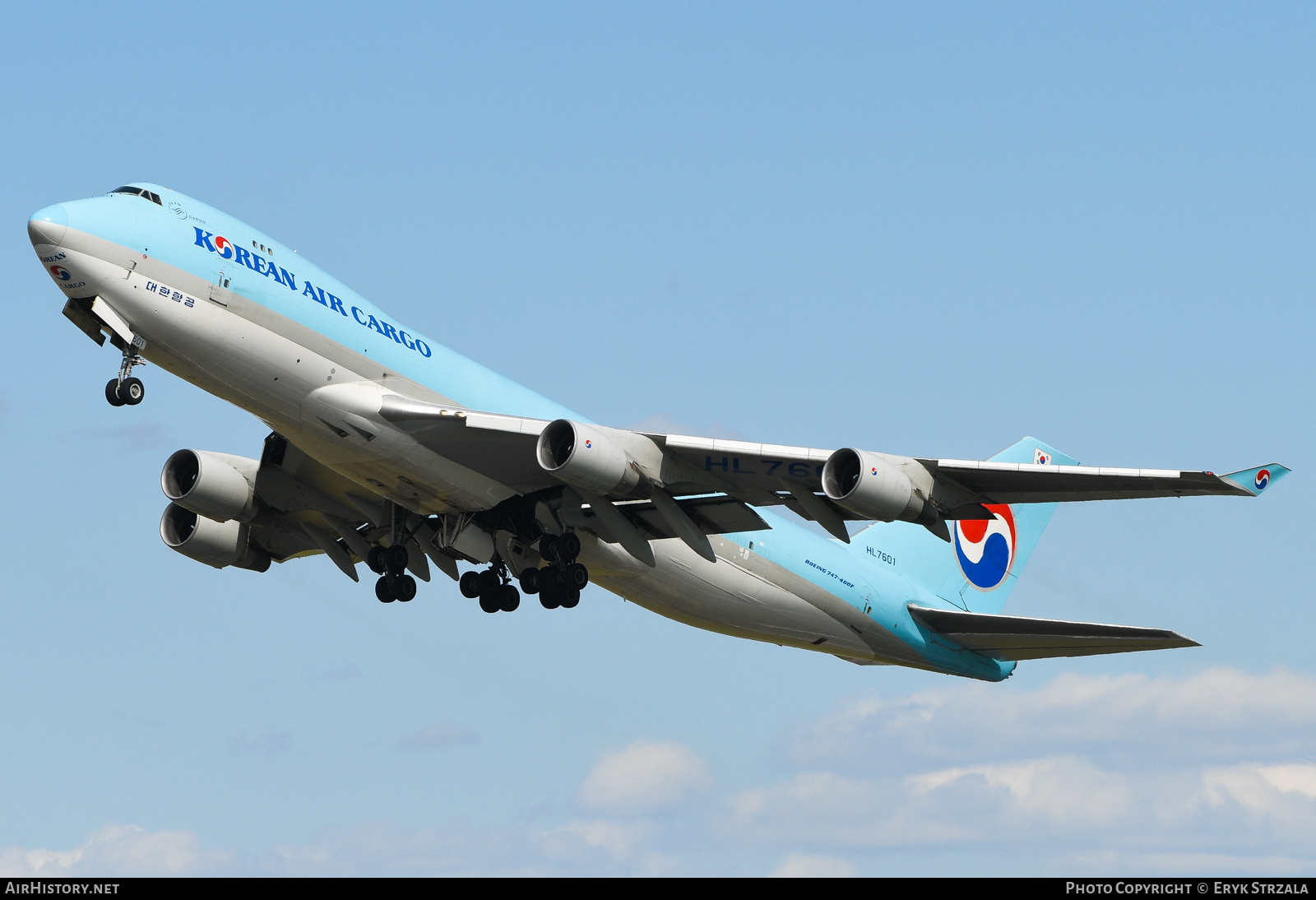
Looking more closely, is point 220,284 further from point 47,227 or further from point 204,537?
point 204,537

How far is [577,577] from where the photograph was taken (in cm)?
2544

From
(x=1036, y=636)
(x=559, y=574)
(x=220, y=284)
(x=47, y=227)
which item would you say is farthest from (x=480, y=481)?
(x=1036, y=636)

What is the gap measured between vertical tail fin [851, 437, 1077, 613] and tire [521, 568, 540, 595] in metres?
9.01

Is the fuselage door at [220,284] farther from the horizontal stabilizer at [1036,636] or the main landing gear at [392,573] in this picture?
the horizontal stabilizer at [1036,636]

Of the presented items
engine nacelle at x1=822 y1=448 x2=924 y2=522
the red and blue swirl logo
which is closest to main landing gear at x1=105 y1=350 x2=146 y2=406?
engine nacelle at x1=822 y1=448 x2=924 y2=522

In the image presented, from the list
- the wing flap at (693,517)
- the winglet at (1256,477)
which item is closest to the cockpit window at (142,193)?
the wing flap at (693,517)

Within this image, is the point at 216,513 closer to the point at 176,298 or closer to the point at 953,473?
the point at 176,298

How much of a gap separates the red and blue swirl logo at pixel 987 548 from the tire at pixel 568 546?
12135 mm

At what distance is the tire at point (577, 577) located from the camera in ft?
83.4

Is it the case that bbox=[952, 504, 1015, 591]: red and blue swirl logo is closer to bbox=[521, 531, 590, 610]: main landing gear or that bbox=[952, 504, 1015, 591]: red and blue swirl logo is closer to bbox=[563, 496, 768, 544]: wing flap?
bbox=[563, 496, 768, 544]: wing flap

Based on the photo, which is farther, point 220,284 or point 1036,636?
point 1036,636

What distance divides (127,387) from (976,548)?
815 inches
